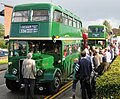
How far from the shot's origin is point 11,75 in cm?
1358

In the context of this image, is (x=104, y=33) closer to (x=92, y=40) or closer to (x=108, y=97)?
(x=92, y=40)

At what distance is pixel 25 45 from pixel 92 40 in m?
23.0

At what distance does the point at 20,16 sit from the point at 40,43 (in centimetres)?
159

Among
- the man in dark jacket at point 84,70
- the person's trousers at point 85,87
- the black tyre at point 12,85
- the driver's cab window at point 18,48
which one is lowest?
the black tyre at point 12,85

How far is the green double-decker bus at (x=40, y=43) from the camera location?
13539 millimetres

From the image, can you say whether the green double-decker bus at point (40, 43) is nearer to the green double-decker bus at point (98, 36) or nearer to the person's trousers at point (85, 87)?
the person's trousers at point (85, 87)

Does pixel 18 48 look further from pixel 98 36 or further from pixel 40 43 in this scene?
pixel 98 36

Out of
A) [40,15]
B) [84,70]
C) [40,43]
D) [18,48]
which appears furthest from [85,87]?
[40,15]

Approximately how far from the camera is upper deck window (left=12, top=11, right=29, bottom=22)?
49.0 feet

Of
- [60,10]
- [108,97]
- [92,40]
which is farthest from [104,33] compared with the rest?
[108,97]

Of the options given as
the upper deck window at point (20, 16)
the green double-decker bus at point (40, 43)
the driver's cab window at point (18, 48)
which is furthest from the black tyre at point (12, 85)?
the upper deck window at point (20, 16)

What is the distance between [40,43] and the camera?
15.1m

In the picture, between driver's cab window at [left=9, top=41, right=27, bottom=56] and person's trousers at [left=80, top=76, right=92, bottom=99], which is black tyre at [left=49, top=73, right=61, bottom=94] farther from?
person's trousers at [left=80, top=76, right=92, bottom=99]

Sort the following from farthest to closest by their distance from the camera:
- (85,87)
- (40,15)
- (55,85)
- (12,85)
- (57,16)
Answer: (57,16), (40,15), (12,85), (55,85), (85,87)
